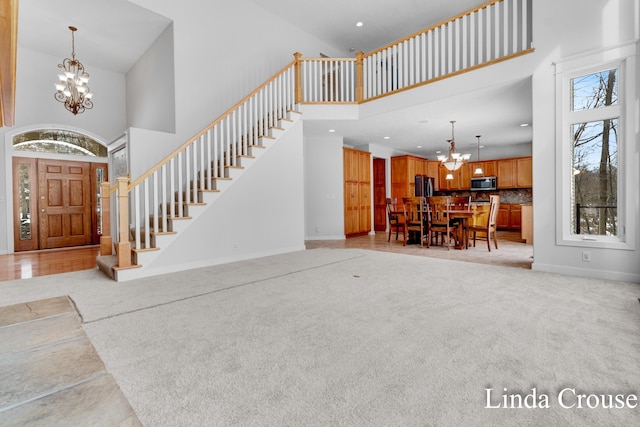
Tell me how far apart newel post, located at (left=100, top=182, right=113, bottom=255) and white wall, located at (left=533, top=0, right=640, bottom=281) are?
20.5 feet

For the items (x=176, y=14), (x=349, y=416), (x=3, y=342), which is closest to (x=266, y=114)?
(x=176, y=14)

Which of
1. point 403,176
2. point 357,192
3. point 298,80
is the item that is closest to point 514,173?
point 403,176

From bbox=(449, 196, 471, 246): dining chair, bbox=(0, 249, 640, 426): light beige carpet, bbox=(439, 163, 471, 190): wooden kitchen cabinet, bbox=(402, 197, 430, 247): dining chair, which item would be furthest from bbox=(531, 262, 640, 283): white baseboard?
bbox=(439, 163, 471, 190): wooden kitchen cabinet

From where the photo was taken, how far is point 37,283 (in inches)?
141

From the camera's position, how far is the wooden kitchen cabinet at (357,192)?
8180 millimetres

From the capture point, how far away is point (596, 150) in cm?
358

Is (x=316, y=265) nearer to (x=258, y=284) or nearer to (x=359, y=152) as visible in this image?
(x=258, y=284)

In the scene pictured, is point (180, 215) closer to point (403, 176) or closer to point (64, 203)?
point (64, 203)

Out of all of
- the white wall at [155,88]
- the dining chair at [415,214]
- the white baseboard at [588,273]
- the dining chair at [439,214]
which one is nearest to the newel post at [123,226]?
the white wall at [155,88]

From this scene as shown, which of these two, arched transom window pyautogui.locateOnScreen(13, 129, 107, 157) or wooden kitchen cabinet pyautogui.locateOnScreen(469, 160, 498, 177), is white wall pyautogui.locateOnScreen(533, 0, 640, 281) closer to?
wooden kitchen cabinet pyautogui.locateOnScreen(469, 160, 498, 177)

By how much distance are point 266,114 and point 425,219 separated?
13.3 feet

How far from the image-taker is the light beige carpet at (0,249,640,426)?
1290 millimetres

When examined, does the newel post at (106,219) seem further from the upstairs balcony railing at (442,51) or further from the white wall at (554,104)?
the white wall at (554,104)

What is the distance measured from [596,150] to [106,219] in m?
6.97
